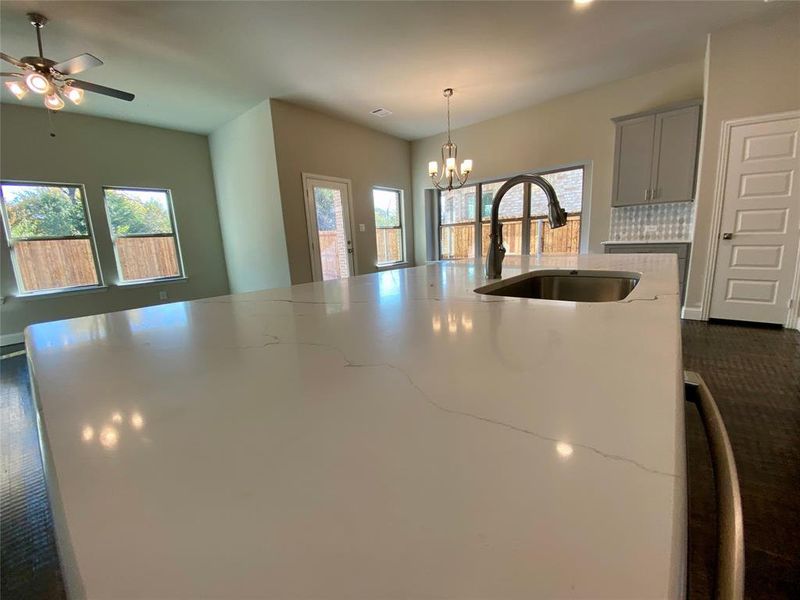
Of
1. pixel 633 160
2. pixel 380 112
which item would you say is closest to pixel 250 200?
pixel 380 112

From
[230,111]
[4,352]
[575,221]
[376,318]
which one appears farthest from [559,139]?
[4,352]

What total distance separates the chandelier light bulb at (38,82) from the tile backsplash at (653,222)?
548cm

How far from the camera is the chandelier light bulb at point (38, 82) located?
2.41m

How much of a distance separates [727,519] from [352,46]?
3.65 m

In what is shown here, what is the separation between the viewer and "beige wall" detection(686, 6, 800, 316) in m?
2.78

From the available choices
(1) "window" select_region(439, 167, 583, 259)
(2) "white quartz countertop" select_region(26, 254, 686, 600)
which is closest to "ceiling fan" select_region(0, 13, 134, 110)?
(2) "white quartz countertop" select_region(26, 254, 686, 600)

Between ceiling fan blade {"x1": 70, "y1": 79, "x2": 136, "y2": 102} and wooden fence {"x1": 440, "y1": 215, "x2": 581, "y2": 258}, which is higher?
ceiling fan blade {"x1": 70, "y1": 79, "x2": 136, "y2": 102}

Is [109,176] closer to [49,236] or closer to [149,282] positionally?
[49,236]

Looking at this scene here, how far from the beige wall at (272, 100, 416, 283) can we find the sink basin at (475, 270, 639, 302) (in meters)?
3.38

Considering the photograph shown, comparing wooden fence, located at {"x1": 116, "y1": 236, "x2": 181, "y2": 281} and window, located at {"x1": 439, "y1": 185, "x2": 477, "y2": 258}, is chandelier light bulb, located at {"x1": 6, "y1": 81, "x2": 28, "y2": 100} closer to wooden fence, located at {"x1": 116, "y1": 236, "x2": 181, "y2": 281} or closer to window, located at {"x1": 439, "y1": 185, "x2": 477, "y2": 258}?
wooden fence, located at {"x1": 116, "y1": 236, "x2": 181, "y2": 281}

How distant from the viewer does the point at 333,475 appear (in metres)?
0.28

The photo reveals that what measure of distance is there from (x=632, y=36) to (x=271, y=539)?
4.31 meters

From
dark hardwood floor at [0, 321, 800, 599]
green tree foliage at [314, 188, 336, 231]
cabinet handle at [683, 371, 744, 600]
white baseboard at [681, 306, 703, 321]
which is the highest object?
green tree foliage at [314, 188, 336, 231]

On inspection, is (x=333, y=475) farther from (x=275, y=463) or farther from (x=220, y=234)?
(x=220, y=234)
